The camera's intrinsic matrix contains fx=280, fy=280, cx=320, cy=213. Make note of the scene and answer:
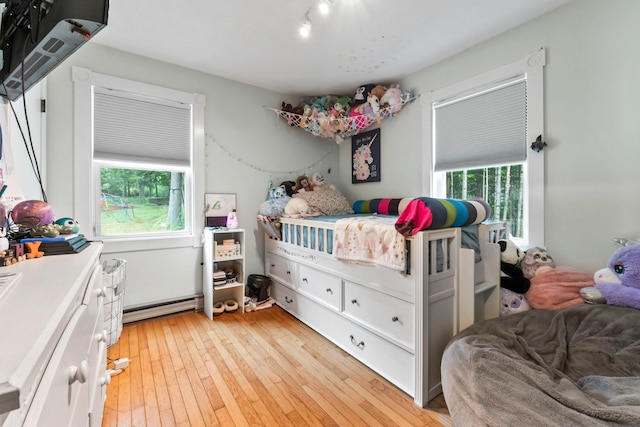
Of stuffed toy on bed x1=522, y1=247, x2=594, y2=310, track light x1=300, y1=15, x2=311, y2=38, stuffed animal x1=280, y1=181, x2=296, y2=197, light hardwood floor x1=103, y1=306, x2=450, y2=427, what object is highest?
track light x1=300, y1=15, x2=311, y2=38

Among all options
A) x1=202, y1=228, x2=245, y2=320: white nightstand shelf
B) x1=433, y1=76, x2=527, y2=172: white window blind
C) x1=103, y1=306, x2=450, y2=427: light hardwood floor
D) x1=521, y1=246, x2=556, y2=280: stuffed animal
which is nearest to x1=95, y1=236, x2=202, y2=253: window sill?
x1=202, y1=228, x2=245, y2=320: white nightstand shelf

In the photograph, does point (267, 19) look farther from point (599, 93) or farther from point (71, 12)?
point (599, 93)

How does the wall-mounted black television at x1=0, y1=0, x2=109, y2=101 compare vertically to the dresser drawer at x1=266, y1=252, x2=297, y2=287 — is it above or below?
above

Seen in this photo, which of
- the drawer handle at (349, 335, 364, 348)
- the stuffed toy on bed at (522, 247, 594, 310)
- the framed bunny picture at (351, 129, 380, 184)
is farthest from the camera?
the framed bunny picture at (351, 129, 380, 184)

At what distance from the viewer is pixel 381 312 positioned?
183cm

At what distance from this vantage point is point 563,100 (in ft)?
6.24

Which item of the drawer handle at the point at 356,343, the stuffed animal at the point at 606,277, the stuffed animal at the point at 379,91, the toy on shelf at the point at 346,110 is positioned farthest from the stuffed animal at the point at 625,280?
the stuffed animal at the point at 379,91

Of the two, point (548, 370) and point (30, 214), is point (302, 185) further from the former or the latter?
point (548, 370)

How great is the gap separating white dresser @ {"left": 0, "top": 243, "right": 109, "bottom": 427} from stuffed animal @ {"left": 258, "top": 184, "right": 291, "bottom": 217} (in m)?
2.02

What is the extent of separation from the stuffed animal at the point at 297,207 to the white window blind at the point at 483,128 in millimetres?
1296

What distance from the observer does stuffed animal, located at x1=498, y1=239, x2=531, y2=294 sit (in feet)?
6.04

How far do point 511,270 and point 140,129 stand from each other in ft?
10.5

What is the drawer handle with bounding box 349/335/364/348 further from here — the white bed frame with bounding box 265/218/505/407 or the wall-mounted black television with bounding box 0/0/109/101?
the wall-mounted black television with bounding box 0/0/109/101

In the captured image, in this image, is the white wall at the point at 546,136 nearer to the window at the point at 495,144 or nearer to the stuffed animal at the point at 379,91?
the window at the point at 495,144
